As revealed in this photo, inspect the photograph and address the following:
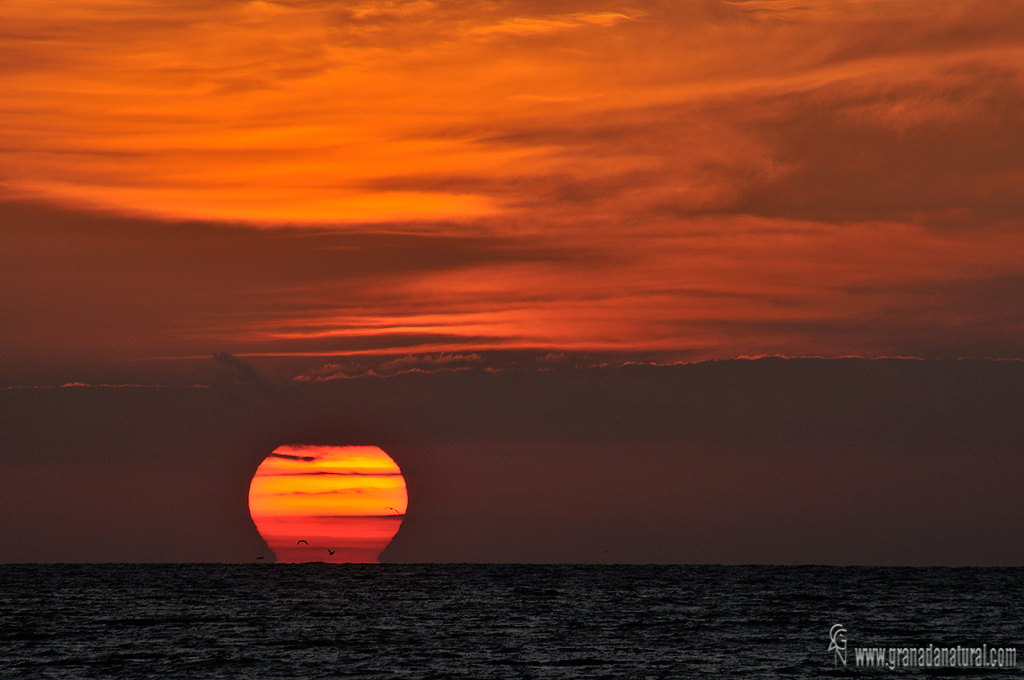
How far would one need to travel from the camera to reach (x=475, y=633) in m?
106

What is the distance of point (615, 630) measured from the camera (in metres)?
112

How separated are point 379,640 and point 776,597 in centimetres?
9201

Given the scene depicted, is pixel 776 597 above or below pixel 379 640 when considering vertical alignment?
above

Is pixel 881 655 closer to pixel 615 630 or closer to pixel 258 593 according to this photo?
pixel 615 630

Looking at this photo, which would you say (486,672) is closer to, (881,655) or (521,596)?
(881,655)

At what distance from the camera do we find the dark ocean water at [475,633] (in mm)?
79438

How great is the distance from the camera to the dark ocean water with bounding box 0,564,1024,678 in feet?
261

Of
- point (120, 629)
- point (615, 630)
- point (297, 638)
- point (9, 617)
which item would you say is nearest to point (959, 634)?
point (615, 630)

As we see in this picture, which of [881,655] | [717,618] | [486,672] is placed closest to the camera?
[486,672]

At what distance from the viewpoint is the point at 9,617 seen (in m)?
130

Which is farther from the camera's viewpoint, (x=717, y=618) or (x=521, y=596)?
(x=521, y=596)

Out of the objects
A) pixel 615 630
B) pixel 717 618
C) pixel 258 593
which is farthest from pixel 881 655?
pixel 258 593

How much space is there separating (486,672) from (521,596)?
103m

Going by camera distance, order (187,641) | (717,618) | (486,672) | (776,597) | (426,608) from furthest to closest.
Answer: (776,597) < (426,608) < (717,618) < (187,641) < (486,672)
